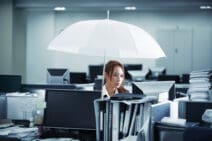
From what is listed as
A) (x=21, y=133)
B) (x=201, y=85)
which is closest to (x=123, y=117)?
(x=201, y=85)

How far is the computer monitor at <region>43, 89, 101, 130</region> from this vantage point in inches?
125

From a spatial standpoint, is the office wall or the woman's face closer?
the woman's face

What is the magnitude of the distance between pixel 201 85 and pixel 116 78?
143 centimetres

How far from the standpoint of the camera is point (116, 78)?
14.8 feet

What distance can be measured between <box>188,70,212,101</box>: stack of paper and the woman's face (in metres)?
1.27

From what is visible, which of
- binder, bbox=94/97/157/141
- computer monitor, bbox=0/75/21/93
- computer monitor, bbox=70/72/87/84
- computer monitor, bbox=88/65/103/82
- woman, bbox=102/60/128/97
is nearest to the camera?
binder, bbox=94/97/157/141

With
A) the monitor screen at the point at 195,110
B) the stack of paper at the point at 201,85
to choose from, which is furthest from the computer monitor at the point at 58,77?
the monitor screen at the point at 195,110

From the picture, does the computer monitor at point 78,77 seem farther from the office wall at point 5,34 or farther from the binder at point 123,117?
the binder at point 123,117

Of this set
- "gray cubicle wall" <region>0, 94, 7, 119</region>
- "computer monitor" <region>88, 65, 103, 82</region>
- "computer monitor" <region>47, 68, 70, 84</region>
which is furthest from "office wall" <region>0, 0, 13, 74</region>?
"gray cubicle wall" <region>0, 94, 7, 119</region>

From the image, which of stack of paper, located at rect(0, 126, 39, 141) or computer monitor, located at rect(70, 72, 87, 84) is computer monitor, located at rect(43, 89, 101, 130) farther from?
computer monitor, located at rect(70, 72, 87, 84)

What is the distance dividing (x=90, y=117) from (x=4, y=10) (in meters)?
6.56

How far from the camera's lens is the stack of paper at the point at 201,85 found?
10.5 feet

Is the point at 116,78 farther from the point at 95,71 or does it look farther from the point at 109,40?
the point at 95,71

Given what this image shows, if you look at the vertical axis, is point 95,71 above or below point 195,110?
above
